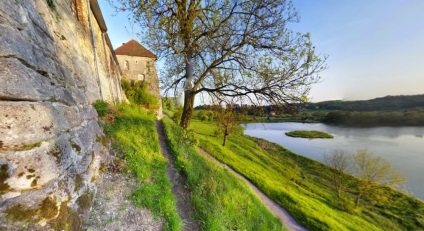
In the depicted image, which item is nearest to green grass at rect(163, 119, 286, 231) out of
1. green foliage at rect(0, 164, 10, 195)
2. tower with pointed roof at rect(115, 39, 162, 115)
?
green foliage at rect(0, 164, 10, 195)

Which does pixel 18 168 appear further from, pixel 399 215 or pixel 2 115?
pixel 399 215

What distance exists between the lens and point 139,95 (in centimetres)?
2431

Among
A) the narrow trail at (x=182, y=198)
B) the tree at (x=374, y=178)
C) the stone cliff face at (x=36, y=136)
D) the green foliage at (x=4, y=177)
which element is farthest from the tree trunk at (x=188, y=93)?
the tree at (x=374, y=178)

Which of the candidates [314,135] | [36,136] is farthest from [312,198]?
[314,135]

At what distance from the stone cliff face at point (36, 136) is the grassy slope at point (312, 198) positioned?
15512 mm

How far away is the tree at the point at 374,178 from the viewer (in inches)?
1068

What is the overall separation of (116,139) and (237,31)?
7.61m

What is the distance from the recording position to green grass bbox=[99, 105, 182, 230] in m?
5.08

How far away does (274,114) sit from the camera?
34.8 ft

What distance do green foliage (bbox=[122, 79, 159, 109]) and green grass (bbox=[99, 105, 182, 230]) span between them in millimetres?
14194

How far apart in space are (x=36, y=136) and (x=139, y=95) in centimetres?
2220

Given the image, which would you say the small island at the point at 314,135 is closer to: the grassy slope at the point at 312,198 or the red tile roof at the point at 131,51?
the grassy slope at the point at 312,198

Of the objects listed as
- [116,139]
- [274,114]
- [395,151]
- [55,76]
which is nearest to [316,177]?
[395,151]

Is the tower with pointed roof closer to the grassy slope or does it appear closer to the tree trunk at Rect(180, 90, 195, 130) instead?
the grassy slope
